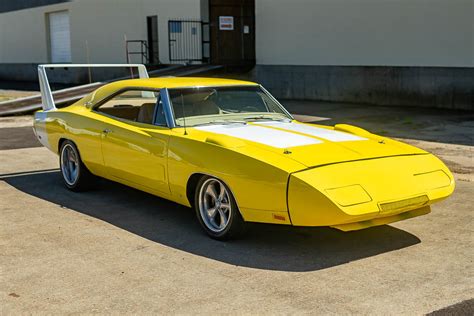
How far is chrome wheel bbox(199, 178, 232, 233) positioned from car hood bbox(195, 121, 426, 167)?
0.39 m

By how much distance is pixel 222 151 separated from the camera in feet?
16.5

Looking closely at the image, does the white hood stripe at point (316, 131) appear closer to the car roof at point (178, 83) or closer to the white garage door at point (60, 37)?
the car roof at point (178, 83)

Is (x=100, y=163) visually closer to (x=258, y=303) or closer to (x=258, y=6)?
(x=258, y=303)

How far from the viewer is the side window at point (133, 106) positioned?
6199mm

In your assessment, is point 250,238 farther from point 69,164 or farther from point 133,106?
point 69,164

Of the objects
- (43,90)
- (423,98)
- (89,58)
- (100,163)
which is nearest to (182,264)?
(100,163)

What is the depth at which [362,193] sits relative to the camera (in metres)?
4.59

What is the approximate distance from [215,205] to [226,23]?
58.9ft

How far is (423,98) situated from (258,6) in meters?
7.22

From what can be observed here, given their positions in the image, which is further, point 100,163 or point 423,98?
point 423,98

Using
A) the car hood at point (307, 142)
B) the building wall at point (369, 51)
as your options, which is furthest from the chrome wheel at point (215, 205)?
the building wall at point (369, 51)

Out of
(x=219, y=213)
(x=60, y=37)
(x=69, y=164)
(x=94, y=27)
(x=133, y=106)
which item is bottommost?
(x=219, y=213)

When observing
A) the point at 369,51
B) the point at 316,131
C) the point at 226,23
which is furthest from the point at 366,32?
the point at 316,131

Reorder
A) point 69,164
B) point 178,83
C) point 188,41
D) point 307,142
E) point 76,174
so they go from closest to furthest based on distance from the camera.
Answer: point 307,142 < point 178,83 < point 76,174 < point 69,164 < point 188,41
